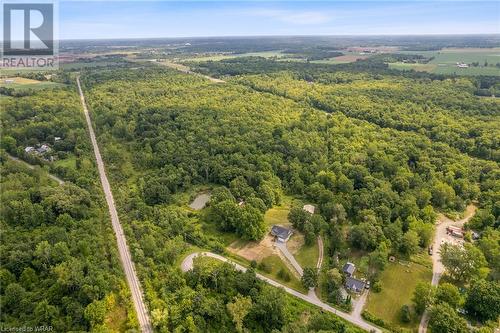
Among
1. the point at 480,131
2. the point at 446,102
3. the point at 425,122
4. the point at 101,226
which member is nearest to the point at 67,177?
the point at 101,226

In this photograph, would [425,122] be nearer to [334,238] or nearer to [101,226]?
[334,238]

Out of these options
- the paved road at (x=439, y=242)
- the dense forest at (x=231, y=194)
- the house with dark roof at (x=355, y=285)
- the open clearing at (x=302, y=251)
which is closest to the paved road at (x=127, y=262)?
the dense forest at (x=231, y=194)

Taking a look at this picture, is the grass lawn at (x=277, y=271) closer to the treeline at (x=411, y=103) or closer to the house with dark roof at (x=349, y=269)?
the house with dark roof at (x=349, y=269)

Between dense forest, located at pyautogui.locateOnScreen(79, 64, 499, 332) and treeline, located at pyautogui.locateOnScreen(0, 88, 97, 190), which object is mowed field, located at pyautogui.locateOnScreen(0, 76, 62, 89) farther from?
dense forest, located at pyautogui.locateOnScreen(79, 64, 499, 332)

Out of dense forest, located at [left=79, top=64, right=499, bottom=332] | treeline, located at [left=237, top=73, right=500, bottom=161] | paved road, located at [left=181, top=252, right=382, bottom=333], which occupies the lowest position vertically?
paved road, located at [left=181, top=252, right=382, bottom=333]

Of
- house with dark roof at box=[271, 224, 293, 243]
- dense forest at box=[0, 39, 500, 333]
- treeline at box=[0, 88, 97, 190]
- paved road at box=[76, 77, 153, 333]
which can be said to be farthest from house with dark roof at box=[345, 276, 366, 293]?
treeline at box=[0, 88, 97, 190]
